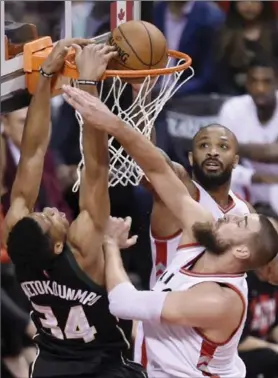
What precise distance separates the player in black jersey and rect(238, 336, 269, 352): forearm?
4.71 ft

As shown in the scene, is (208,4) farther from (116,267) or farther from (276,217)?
(116,267)

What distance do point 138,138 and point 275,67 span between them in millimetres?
2480

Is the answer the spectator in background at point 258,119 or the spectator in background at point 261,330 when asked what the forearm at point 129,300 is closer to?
the spectator in background at point 261,330

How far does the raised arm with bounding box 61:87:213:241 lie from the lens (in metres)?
4.03

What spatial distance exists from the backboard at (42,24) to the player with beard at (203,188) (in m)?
0.64

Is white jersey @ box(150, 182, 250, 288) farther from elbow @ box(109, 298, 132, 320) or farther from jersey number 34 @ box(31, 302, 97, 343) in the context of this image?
elbow @ box(109, 298, 132, 320)

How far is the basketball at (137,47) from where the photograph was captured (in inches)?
174

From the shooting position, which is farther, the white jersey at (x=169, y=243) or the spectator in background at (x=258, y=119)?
the spectator in background at (x=258, y=119)

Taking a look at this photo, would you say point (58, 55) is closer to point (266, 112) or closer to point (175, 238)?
point (175, 238)

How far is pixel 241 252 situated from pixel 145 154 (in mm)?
506

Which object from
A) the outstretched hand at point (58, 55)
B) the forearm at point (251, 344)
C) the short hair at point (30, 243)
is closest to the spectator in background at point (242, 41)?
the forearm at point (251, 344)

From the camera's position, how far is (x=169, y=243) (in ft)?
16.1

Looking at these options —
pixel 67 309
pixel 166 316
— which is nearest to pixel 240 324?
pixel 166 316

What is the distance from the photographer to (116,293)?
4055 millimetres
